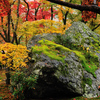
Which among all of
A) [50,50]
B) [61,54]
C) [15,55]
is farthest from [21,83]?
[61,54]

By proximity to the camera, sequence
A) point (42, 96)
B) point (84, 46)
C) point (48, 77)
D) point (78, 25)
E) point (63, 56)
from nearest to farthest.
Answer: point (48, 77), point (42, 96), point (63, 56), point (84, 46), point (78, 25)

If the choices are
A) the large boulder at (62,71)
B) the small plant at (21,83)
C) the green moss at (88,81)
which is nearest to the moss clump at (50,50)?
the large boulder at (62,71)

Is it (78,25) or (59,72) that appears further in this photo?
(78,25)

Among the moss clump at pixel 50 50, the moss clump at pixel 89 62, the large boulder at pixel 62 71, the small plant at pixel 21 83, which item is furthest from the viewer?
the moss clump at pixel 89 62

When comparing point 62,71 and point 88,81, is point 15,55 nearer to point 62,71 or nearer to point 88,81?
point 62,71

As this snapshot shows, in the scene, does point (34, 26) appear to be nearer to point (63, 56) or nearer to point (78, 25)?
point (63, 56)

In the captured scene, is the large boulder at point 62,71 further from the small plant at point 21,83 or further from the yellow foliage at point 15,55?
the yellow foliage at point 15,55

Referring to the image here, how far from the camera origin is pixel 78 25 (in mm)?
8766

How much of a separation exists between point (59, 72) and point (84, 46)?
11.8 feet

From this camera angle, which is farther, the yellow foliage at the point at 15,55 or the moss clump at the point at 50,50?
the moss clump at the point at 50,50

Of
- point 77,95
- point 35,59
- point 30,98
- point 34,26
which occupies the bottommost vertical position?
point 30,98

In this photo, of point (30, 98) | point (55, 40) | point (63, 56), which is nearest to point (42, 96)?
point (30, 98)

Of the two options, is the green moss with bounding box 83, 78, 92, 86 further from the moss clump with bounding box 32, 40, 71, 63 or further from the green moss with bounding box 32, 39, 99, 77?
the moss clump with bounding box 32, 40, 71, 63

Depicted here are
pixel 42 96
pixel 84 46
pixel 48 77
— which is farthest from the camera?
pixel 84 46
